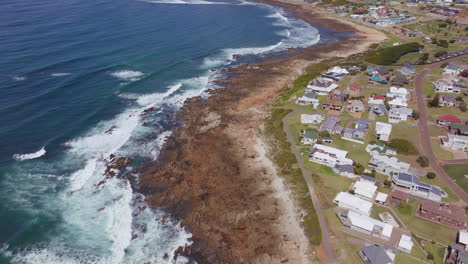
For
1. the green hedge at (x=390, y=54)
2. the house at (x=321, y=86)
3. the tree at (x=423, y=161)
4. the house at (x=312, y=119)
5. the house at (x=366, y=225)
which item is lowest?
the house at (x=366, y=225)

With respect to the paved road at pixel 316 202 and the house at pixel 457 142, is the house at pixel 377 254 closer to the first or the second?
the paved road at pixel 316 202

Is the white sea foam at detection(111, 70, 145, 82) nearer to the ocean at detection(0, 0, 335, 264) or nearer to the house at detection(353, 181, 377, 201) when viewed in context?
the ocean at detection(0, 0, 335, 264)

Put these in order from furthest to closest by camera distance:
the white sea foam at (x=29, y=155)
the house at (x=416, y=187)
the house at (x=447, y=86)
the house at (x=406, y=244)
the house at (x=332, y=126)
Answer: the house at (x=447, y=86), the house at (x=332, y=126), the white sea foam at (x=29, y=155), the house at (x=416, y=187), the house at (x=406, y=244)

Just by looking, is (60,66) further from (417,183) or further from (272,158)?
(417,183)

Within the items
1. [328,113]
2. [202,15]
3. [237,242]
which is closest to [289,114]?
[328,113]

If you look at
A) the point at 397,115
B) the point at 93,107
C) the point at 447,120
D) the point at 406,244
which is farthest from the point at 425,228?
the point at 93,107

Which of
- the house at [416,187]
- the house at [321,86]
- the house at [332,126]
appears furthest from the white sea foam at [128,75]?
the house at [416,187]
